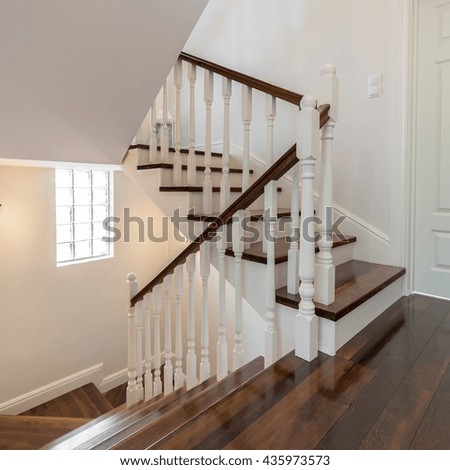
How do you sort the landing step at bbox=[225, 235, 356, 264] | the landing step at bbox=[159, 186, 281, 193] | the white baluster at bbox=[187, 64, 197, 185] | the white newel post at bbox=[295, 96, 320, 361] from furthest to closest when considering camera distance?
the white baluster at bbox=[187, 64, 197, 185] → the landing step at bbox=[159, 186, 281, 193] → the landing step at bbox=[225, 235, 356, 264] → the white newel post at bbox=[295, 96, 320, 361]

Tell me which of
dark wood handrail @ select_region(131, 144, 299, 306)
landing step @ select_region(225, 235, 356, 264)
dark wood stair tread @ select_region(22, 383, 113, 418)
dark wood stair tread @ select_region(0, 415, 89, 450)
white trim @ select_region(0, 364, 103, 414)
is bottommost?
dark wood stair tread @ select_region(22, 383, 113, 418)

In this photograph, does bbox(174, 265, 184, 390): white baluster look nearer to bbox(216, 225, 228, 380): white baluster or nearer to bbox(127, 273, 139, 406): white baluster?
bbox(216, 225, 228, 380): white baluster

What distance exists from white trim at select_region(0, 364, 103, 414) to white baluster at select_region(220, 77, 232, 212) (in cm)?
289

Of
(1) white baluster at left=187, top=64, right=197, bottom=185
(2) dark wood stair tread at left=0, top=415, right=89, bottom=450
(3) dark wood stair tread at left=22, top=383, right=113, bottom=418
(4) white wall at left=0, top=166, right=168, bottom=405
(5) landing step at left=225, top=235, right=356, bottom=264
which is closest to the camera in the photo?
(5) landing step at left=225, top=235, right=356, bottom=264

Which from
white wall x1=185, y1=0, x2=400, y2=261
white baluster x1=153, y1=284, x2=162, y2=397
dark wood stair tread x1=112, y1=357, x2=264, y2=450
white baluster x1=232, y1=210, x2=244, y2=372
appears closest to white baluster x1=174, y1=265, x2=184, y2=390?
white baluster x1=153, y1=284, x2=162, y2=397

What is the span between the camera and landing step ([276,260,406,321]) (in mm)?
1327

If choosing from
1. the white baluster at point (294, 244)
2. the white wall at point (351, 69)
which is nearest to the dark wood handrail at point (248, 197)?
the white baluster at point (294, 244)

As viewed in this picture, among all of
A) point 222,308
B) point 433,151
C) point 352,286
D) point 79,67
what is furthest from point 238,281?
point 433,151

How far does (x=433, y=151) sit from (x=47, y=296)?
366 centimetres

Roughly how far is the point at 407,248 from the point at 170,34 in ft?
6.27

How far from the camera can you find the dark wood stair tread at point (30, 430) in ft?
5.82

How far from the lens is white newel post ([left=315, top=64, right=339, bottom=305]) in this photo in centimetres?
132

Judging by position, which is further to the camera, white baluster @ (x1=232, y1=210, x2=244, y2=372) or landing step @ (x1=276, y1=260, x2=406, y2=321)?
white baluster @ (x1=232, y1=210, x2=244, y2=372)

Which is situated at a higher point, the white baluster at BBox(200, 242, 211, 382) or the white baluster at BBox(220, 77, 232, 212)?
the white baluster at BBox(220, 77, 232, 212)
